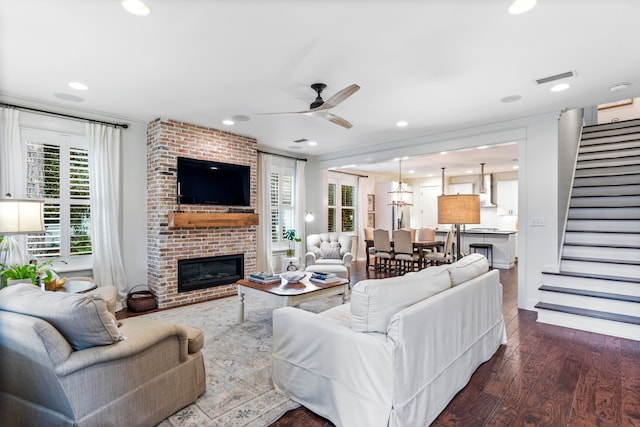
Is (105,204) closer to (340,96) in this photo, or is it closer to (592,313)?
(340,96)

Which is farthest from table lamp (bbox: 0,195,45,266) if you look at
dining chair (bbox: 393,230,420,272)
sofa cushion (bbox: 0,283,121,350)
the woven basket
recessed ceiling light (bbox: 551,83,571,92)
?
dining chair (bbox: 393,230,420,272)

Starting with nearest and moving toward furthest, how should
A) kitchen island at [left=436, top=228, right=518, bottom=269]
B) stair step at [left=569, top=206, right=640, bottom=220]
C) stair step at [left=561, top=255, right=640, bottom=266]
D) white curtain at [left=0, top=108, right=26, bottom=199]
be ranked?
white curtain at [left=0, top=108, right=26, bottom=199] < stair step at [left=561, top=255, right=640, bottom=266] < stair step at [left=569, top=206, right=640, bottom=220] < kitchen island at [left=436, top=228, right=518, bottom=269]

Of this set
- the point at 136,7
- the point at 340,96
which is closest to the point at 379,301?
the point at 340,96

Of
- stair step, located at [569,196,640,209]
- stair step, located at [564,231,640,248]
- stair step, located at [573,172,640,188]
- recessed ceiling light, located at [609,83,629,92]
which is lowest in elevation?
stair step, located at [564,231,640,248]

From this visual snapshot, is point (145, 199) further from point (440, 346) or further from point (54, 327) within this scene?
point (440, 346)

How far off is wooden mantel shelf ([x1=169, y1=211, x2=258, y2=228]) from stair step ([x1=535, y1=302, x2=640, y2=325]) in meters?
4.22

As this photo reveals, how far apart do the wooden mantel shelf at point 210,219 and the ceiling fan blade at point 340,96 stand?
8.29 feet

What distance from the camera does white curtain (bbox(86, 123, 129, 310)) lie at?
410 centimetres

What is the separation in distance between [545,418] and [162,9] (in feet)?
11.8

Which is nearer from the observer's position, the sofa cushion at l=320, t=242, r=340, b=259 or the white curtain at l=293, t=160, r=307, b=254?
the sofa cushion at l=320, t=242, r=340, b=259

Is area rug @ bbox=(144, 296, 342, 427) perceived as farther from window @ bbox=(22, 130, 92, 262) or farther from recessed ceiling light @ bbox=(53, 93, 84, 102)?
recessed ceiling light @ bbox=(53, 93, 84, 102)

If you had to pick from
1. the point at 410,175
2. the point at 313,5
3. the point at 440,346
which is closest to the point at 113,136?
the point at 313,5

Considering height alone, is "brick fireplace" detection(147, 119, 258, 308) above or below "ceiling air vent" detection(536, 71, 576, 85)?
below

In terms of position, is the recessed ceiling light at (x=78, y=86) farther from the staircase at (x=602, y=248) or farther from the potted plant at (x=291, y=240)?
the staircase at (x=602, y=248)
